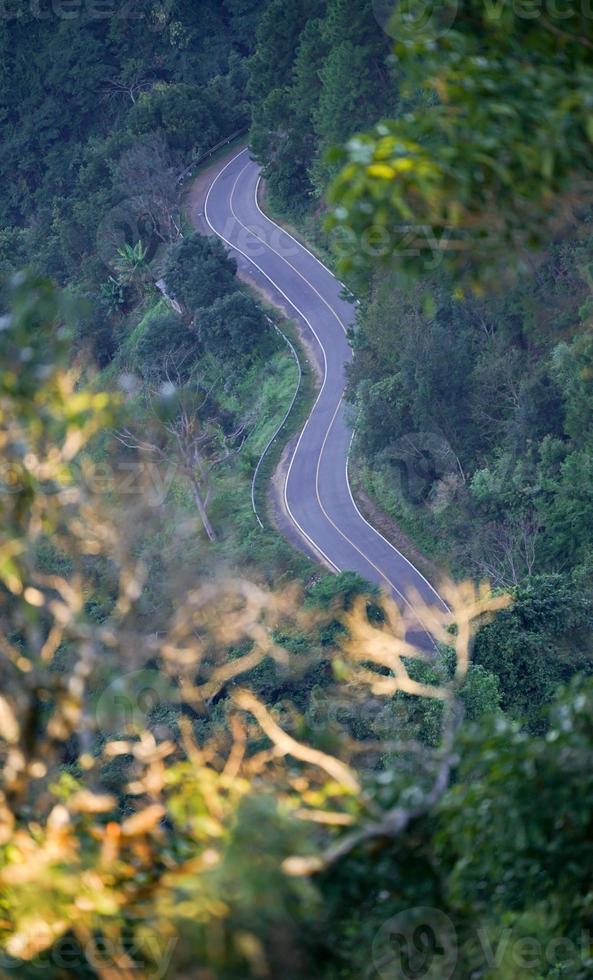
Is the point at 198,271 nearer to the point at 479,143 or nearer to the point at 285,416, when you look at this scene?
the point at 285,416

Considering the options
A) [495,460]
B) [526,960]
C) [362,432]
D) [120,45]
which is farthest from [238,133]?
[526,960]

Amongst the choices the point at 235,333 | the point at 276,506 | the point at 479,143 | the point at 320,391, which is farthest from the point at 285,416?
the point at 479,143

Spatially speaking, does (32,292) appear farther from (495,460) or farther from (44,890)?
(495,460)

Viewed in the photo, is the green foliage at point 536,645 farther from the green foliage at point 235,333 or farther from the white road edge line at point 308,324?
the green foliage at point 235,333

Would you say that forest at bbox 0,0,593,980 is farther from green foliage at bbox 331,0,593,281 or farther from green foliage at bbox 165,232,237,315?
green foliage at bbox 165,232,237,315

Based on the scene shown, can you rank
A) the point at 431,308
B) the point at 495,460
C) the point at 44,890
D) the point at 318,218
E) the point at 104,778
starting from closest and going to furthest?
the point at 44,890 < the point at 431,308 < the point at 104,778 < the point at 495,460 < the point at 318,218

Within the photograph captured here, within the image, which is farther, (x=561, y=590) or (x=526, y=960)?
(x=561, y=590)

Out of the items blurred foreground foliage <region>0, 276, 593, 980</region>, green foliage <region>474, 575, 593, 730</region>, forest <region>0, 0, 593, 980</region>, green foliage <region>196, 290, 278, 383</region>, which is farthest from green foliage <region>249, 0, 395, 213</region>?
blurred foreground foliage <region>0, 276, 593, 980</region>
